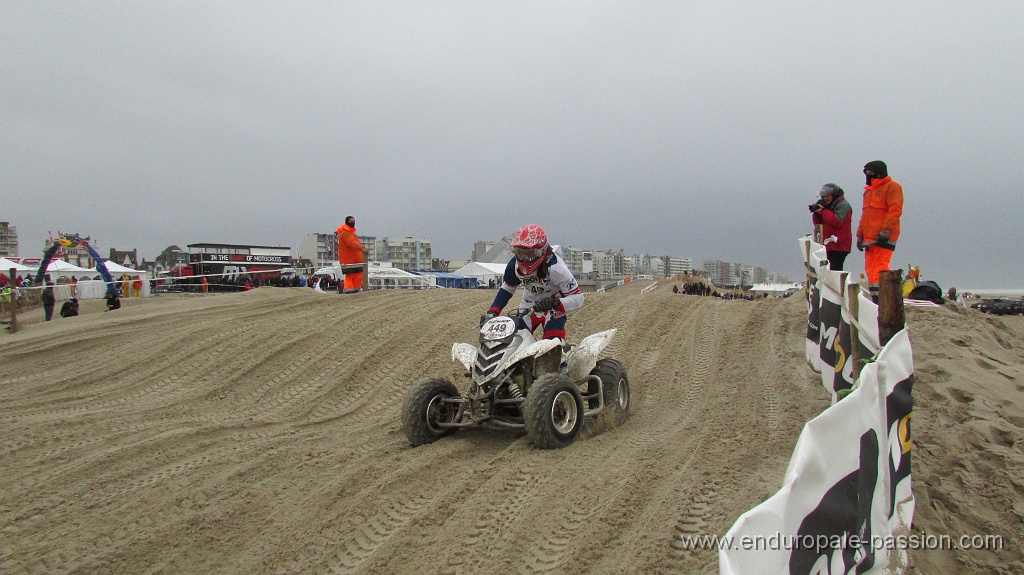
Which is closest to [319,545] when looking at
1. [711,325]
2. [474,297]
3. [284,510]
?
[284,510]

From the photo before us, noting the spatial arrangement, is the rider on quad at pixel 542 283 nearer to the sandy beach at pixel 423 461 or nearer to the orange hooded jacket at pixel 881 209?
the sandy beach at pixel 423 461

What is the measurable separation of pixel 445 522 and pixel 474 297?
8.17m

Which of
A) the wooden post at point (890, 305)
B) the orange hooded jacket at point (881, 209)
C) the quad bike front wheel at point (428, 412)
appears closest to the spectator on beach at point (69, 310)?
the quad bike front wheel at point (428, 412)

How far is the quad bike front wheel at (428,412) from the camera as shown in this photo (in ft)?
16.9

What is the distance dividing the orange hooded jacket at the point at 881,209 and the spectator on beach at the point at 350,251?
1000 centimetres

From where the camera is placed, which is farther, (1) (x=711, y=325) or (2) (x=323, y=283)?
(2) (x=323, y=283)

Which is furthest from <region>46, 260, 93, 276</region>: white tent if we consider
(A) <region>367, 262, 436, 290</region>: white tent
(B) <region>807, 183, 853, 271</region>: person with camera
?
(B) <region>807, 183, 853, 271</region>: person with camera

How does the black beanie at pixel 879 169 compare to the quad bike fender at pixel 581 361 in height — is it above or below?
above

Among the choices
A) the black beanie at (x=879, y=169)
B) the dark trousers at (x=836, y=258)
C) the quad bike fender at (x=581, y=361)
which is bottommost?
the quad bike fender at (x=581, y=361)

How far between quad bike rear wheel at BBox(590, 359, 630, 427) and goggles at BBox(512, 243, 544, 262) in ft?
4.38

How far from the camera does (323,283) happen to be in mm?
22203

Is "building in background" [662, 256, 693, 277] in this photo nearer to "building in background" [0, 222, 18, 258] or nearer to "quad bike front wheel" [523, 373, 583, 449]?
"quad bike front wheel" [523, 373, 583, 449]

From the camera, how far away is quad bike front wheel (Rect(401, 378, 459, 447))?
5.14m

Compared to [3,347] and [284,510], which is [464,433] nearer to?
[284,510]
